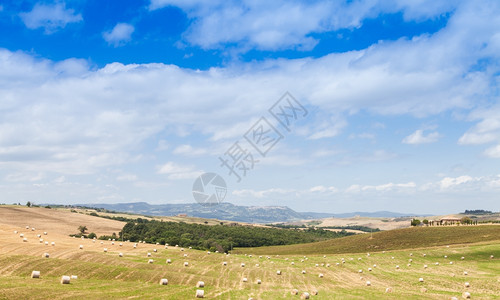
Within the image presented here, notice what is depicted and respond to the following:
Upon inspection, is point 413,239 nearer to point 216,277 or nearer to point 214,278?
point 216,277

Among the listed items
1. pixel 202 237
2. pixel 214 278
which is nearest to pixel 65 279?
pixel 214 278

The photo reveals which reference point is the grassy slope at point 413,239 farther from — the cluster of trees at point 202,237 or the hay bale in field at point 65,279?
the hay bale in field at point 65,279

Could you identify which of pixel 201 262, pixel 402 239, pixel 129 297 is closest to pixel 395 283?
pixel 201 262

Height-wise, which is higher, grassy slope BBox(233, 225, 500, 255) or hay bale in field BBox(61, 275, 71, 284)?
hay bale in field BBox(61, 275, 71, 284)

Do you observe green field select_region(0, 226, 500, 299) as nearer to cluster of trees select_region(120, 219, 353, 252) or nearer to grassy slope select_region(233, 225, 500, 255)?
grassy slope select_region(233, 225, 500, 255)

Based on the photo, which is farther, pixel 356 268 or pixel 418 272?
pixel 356 268

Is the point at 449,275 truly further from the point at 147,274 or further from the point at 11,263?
the point at 11,263

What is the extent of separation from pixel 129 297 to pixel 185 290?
289 inches

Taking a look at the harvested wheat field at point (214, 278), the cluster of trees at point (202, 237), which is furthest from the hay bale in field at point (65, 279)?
the cluster of trees at point (202, 237)

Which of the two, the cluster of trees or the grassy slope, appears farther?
the cluster of trees

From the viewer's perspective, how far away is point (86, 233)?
152500mm

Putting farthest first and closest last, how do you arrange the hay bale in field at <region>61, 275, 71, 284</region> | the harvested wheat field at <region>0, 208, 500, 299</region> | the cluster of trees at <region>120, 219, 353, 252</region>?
the cluster of trees at <region>120, 219, 353, 252</region>
the hay bale in field at <region>61, 275, 71, 284</region>
the harvested wheat field at <region>0, 208, 500, 299</region>

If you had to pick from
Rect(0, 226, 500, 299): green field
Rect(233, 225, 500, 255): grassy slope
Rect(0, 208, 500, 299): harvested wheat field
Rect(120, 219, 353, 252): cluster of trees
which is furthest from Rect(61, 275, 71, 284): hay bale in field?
Rect(120, 219, 353, 252): cluster of trees

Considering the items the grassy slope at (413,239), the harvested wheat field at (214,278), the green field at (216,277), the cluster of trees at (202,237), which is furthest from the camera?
the cluster of trees at (202,237)
